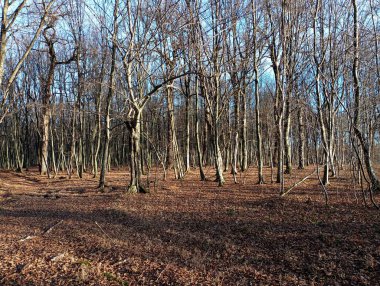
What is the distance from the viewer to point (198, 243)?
6.59 metres

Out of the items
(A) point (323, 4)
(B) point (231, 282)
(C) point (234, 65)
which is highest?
(A) point (323, 4)

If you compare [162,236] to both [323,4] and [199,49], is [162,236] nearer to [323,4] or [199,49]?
[199,49]

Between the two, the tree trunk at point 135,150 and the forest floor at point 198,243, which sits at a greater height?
the tree trunk at point 135,150

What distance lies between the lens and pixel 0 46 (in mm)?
12938

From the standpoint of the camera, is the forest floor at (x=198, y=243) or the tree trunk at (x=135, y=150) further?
the tree trunk at (x=135, y=150)

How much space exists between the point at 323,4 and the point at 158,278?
522 inches

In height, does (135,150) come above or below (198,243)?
above

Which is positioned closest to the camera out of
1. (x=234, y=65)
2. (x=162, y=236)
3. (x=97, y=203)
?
(x=162, y=236)

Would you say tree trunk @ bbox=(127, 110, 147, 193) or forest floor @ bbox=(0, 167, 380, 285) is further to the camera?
tree trunk @ bbox=(127, 110, 147, 193)

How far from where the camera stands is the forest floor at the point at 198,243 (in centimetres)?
491

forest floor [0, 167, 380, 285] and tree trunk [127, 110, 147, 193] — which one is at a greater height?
tree trunk [127, 110, 147, 193]

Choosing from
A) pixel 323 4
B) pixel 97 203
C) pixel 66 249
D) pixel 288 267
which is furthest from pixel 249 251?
pixel 323 4

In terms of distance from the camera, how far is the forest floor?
4.91 meters

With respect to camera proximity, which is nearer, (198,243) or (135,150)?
(198,243)
